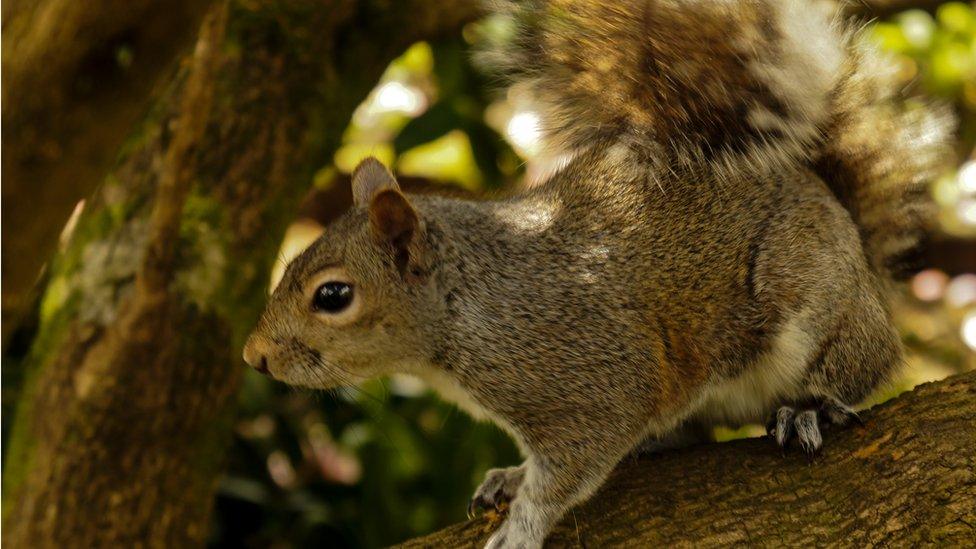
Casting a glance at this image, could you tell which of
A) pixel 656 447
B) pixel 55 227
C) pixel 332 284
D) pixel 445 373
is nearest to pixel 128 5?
pixel 55 227

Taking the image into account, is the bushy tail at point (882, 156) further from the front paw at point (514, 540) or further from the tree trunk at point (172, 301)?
the tree trunk at point (172, 301)

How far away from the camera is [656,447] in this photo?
6.72ft

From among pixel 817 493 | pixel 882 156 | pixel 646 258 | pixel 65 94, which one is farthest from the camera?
pixel 65 94

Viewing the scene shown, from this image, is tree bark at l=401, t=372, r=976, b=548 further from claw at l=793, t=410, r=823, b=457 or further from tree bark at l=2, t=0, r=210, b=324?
tree bark at l=2, t=0, r=210, b=324

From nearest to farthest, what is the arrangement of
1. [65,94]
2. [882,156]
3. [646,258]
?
[646,258] < [882,156] < [65,94]

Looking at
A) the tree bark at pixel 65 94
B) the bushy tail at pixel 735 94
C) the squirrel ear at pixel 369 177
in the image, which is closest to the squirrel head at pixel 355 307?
the squirrel ear at pixel 369 177

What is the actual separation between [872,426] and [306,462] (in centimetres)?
189

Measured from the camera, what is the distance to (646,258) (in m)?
1.94

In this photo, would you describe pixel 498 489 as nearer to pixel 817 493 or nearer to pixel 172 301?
pixel 817 493

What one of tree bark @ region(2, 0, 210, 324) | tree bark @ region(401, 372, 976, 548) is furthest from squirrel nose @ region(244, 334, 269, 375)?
tree bark @ region(2, 0, 210, 324)

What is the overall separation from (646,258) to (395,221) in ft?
1.41

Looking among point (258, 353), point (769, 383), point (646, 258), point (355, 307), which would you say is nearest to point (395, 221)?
point (355, 307)

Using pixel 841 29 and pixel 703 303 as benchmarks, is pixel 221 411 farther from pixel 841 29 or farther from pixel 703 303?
pixel 841 29

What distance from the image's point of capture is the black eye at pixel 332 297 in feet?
6.00
